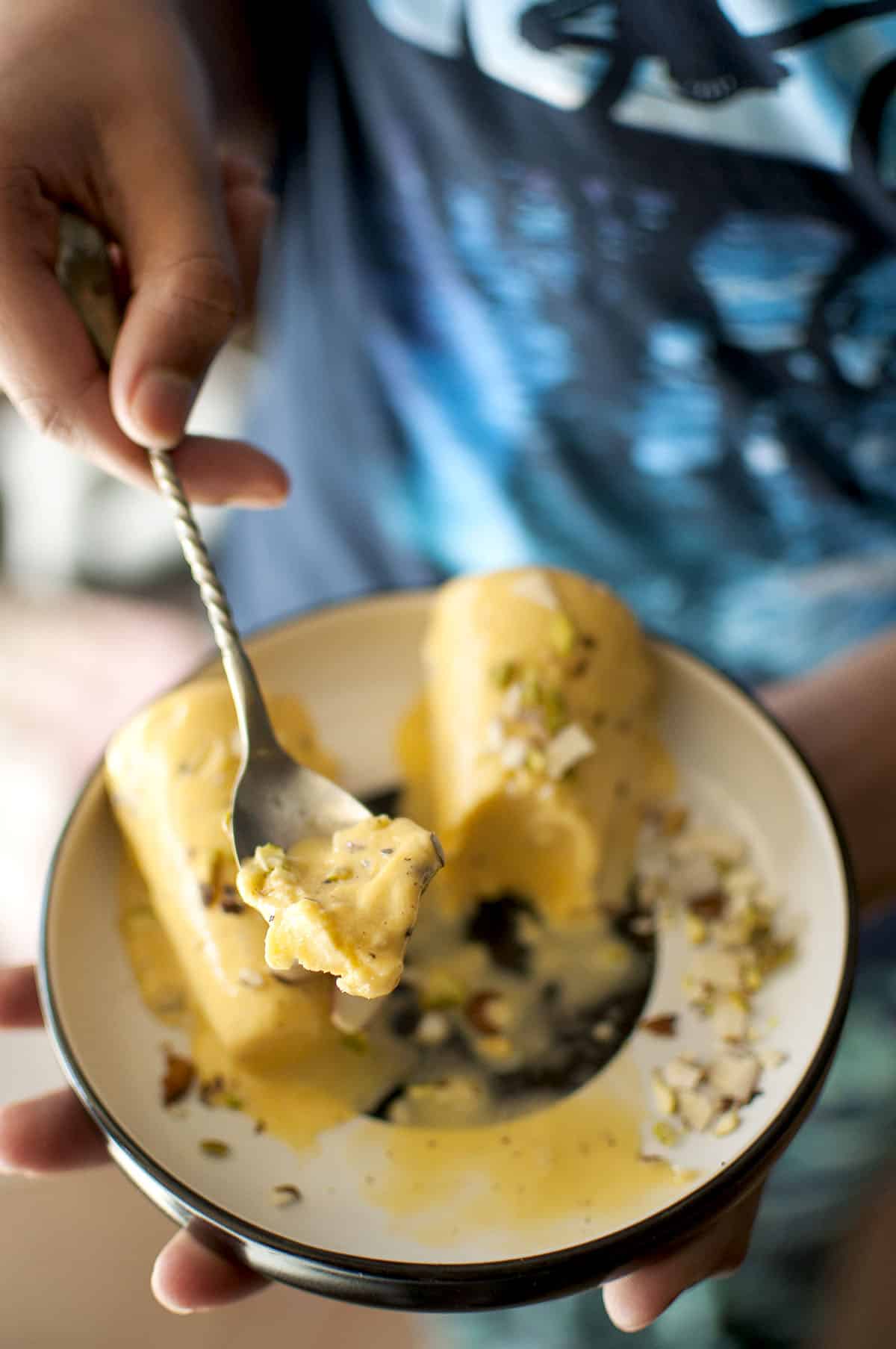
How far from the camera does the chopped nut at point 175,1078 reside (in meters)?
0.61

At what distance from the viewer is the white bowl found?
20.6 inches

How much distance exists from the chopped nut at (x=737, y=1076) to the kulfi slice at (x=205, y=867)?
212 millimetres

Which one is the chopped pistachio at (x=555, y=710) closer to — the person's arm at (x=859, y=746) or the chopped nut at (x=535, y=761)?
the chopped nut at (x=535, y=761)

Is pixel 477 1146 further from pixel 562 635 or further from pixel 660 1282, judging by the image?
pixel 562 635

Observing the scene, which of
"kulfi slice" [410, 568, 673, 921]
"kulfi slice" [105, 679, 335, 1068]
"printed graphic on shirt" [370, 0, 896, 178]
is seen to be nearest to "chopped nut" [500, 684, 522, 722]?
"kulfi slice" [410, 568, 673, 921]

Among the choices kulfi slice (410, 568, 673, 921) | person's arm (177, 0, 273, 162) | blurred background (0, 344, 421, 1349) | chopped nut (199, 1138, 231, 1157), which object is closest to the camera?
chopped nut (199, 1138, 231, 1157)

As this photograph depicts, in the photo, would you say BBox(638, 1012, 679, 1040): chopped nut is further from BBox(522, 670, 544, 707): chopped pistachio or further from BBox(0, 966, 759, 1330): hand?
BBox(522, 670, 544, 707): chopped pistachio

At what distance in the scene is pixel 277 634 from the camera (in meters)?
0.80

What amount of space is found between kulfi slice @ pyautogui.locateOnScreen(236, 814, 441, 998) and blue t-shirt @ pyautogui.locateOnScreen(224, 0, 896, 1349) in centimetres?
45

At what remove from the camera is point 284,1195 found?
583 millimetres

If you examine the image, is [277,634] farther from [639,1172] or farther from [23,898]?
[23,898]

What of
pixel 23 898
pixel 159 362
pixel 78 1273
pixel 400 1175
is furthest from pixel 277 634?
pixel 78 1273

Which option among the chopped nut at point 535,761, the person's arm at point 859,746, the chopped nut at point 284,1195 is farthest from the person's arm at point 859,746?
the chopped nut at point 284,1195

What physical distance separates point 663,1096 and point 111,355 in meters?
0.49
